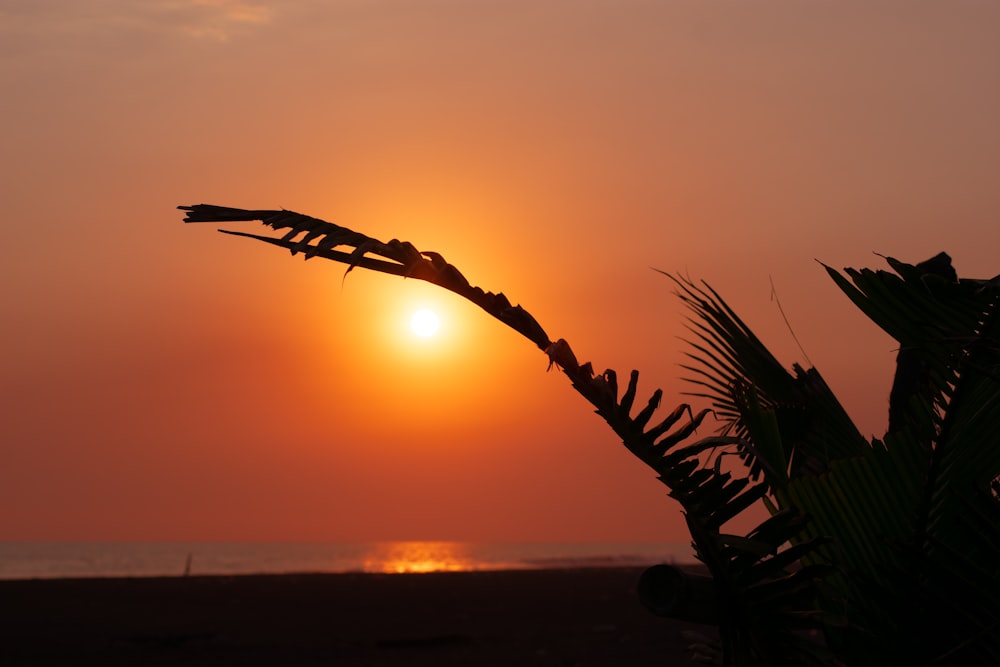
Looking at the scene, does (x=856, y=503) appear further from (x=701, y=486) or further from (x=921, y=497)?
(x=701, y=486)

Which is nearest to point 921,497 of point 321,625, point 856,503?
point 856,503

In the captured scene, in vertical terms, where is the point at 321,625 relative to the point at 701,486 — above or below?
above

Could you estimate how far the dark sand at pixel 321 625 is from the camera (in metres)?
20.5

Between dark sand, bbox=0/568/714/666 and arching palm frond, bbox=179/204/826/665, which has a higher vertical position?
dark sand, bbox=0/568/714/666

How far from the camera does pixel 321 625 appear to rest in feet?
86.1

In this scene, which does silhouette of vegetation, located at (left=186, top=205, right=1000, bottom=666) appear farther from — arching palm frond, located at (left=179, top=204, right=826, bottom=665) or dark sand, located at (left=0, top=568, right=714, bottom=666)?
dark sand, located at (left=0, top=568, right=714, bottom=666)

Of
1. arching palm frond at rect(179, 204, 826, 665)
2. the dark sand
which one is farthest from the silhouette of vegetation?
the dark sand

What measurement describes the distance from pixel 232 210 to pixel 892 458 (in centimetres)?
233

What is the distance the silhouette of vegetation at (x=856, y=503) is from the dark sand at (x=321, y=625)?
673 inches

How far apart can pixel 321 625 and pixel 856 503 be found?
79.9ft

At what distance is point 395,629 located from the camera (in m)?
25.6

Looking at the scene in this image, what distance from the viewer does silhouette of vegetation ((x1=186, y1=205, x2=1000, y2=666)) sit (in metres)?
3.04

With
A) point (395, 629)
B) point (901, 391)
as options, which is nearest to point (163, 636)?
point (395, 629)

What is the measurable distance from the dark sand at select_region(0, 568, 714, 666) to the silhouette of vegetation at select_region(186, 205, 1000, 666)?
1710cm
